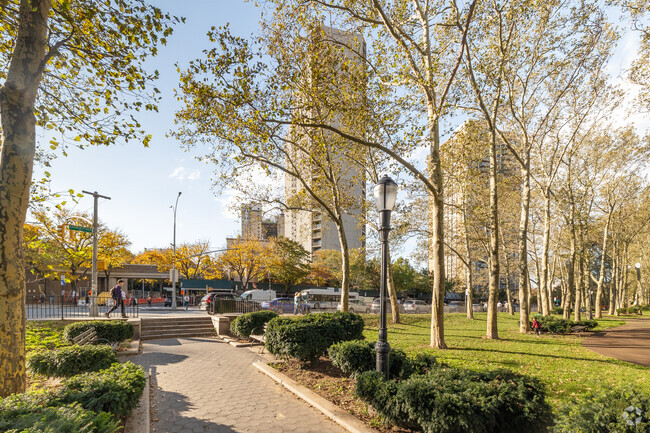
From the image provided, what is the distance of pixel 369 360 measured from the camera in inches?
274

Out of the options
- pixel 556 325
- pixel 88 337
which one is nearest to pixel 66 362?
pixel 88 337

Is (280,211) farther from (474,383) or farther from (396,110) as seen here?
A: (474,383)

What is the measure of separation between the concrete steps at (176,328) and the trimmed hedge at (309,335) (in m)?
8.13

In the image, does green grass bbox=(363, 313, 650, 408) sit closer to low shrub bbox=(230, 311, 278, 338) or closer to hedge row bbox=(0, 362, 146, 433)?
low shrub bbox=(230, 311, 278, 338)

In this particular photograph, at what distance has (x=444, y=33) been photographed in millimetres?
14055

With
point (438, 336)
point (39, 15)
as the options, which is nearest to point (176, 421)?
point (39, 15)

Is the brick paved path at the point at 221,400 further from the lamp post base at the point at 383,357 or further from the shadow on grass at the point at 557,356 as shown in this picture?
the shadow on grass at the point at 557,356

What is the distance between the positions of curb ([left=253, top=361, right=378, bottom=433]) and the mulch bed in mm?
159

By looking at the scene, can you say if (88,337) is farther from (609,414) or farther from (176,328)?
(609,414)

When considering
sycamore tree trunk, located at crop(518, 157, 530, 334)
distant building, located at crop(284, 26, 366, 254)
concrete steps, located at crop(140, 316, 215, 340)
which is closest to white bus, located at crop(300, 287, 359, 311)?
distant building, located at crop(284, 26, 366, 254)

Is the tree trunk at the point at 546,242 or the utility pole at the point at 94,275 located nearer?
the utility pole at the point at 94,275

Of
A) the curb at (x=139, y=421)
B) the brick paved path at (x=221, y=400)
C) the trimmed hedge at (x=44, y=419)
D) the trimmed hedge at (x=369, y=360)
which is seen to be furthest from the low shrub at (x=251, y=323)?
the trimmed hedge at (x=44, y=419)

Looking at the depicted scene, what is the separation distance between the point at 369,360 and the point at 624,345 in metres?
13.0

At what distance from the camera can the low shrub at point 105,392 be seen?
4.46 meters
